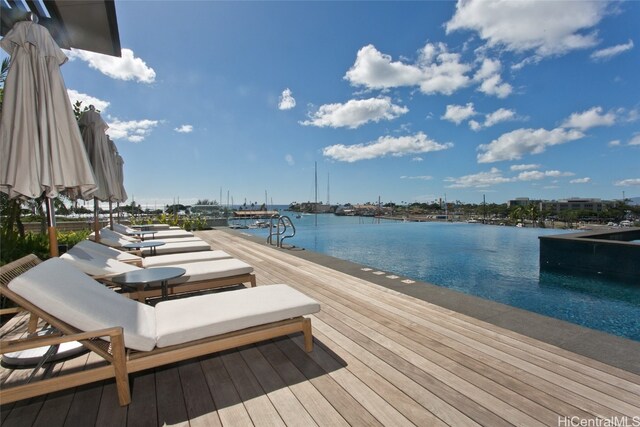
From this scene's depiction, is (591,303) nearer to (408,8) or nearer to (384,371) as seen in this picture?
(384,371)

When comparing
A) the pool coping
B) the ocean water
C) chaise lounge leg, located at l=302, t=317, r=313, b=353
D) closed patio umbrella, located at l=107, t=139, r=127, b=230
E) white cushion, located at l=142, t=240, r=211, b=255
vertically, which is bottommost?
the ocean water

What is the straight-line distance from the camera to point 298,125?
1722 cm

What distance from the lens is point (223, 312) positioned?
1.94 metres

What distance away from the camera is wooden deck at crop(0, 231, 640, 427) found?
148 cm

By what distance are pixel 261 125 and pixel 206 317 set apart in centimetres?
1508

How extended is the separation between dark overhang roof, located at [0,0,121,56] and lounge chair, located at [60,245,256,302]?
2971 millimetres

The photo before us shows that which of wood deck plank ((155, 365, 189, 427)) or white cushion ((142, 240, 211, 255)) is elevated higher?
white cushion ((142, 240, 211, 255))

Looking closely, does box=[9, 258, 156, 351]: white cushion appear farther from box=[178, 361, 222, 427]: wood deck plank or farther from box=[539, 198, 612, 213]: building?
box=[539, 198, 612, 213]: building

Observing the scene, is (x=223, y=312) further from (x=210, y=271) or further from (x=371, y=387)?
(x=210, y=271)

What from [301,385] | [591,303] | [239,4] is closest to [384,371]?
[301,385]

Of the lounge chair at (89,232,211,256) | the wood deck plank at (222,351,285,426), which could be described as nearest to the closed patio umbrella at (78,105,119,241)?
the lounge chair at (89,232,211,256)

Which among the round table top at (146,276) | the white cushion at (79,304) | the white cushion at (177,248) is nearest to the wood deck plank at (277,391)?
the white cushion at (79,304)

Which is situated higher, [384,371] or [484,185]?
[484,185]

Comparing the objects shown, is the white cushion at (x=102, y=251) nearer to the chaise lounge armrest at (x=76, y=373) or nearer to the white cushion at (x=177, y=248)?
the white cushion at (x=177, y=248)
